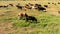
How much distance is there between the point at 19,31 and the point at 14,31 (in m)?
0.35

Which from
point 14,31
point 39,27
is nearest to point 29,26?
point 39,27

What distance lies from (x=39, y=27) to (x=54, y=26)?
1.21 m

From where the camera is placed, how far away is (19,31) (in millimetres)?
12961

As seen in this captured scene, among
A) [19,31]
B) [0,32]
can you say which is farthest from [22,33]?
[0,32]

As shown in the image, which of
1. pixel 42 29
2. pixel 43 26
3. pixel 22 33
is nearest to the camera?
pixel 22 33

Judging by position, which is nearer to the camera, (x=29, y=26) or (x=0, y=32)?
(x=0, y=32)

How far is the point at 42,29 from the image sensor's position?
13570 millimetres

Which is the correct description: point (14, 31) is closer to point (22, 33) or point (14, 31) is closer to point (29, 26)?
point (22, 33)

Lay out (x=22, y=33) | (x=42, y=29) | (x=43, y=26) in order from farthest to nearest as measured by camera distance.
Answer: (x=43, y=26) < (x=42, y=29) < (x=22, y=33)

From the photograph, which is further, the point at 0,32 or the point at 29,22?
the point at 29,22

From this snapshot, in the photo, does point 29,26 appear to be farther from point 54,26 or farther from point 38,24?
point 54,26

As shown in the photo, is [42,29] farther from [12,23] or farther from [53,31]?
[12,23]

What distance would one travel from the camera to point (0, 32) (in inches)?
502

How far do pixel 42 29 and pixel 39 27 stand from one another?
0.61 m
